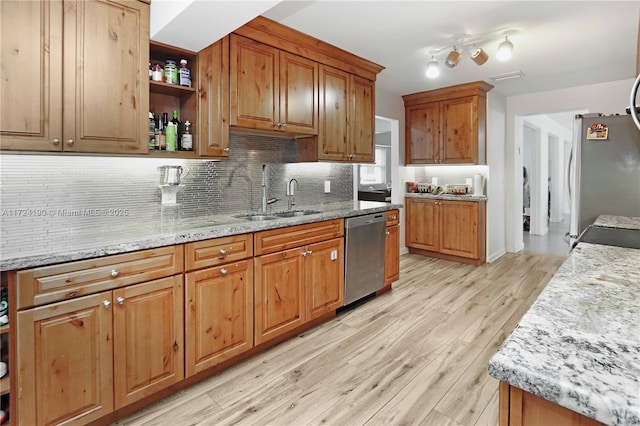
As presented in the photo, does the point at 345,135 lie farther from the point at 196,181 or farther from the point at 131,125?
the point at 131,125

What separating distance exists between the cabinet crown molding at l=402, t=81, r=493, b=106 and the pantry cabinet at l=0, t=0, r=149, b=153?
3.96 metres

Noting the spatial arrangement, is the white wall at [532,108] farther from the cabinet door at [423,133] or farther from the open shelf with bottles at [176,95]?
the open shelf with bottles at [176,95]

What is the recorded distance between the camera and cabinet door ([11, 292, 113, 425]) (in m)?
1.48

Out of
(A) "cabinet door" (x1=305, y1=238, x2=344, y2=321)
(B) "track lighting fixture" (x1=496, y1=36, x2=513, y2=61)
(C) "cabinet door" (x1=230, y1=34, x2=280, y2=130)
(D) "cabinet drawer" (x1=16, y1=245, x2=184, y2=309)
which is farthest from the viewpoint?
(B) "track lighting fixture" (x1=496, y1=36, x2=513, y2=61)

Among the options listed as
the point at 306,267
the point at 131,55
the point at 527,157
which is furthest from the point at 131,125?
the point at 527,157

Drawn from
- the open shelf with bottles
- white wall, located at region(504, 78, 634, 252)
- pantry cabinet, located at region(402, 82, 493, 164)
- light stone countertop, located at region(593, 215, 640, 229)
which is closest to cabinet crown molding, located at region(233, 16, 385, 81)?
the open shelf with bottles

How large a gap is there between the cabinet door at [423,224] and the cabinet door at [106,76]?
13.5 ft

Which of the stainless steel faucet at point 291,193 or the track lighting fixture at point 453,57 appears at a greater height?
the track lighting fixture at point 453,57

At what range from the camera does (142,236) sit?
6.19 ft

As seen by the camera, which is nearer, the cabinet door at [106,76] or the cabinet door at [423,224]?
the cabinet door at [106,76]

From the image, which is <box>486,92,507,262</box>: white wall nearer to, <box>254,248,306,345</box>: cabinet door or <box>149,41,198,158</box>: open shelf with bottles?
<box>254,248,306,345</box>: cabinet door

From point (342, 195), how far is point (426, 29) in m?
1.90

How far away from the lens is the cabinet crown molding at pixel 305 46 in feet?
8.48

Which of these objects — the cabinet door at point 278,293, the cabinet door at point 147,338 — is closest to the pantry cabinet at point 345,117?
the cabinet door at point 278,293
